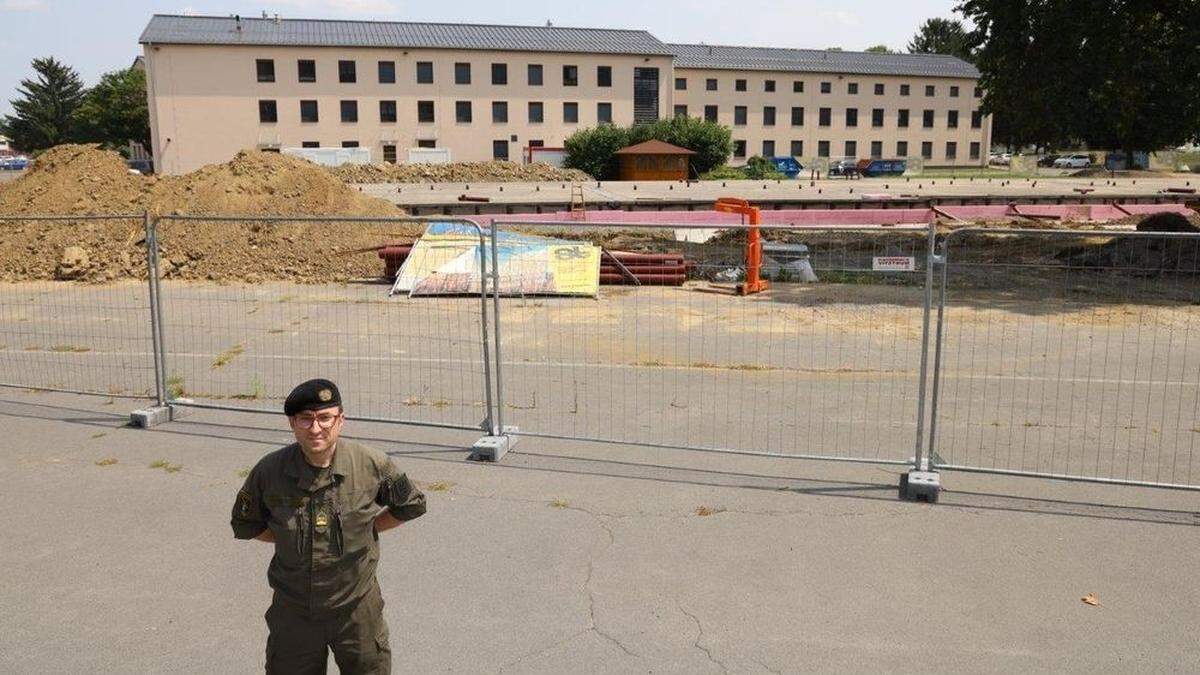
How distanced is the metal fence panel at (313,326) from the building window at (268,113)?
4646 cm

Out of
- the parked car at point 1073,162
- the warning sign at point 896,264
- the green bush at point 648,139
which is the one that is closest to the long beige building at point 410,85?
the green bush at point 648,139

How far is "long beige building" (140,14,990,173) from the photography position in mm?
63250

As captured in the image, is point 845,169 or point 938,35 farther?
point 938,35

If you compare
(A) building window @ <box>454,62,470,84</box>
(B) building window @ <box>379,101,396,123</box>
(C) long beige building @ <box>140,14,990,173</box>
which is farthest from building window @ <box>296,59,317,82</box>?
(A) building window @ <box>454,62,470,84</box>

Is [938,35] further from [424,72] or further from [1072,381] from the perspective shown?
[1072,381]

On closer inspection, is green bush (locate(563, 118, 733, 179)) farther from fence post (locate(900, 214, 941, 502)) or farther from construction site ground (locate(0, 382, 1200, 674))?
construction site ground (locate(0, 382, 1200, 674))

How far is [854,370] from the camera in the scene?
11.3m

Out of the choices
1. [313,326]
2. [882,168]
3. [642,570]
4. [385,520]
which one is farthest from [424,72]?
[385,520]

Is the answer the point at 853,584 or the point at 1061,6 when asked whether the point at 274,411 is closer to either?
the point at 853,584

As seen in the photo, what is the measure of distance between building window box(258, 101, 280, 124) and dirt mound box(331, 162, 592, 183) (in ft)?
48.0

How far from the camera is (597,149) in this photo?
6150cm

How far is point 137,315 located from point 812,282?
1282cm

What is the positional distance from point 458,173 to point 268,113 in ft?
61.1

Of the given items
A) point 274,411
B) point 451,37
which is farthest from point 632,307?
point 451,37
